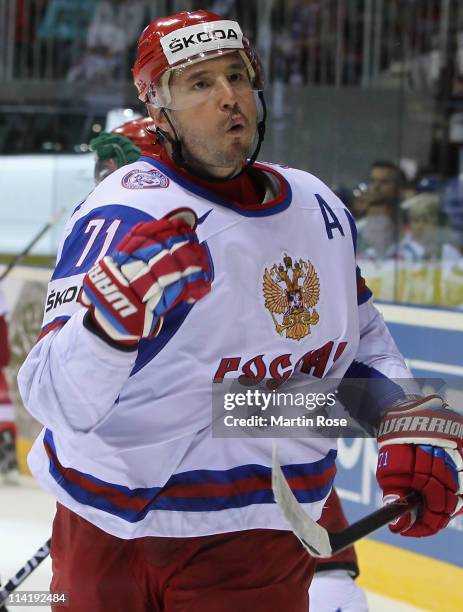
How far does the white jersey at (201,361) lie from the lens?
140 cm

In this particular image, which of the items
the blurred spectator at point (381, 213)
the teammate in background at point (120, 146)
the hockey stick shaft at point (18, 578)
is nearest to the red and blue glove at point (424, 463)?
Result: the hockey stick shaft at point (18, 578)

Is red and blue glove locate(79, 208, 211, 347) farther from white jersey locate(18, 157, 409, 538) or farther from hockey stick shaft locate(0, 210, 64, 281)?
hockey stick shaft locate(0, 210, 64, 281)

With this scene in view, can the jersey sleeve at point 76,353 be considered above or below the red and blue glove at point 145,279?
below

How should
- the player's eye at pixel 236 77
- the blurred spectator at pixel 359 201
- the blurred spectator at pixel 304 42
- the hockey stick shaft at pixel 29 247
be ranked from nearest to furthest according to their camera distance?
1. the player's eye at pixel 236 77
2. the blurred spectator at pixel 359 201
3. the hockey stick shaft at pixel 29 247
4. the blurred spectator at pixel 304 42

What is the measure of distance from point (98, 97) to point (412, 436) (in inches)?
155

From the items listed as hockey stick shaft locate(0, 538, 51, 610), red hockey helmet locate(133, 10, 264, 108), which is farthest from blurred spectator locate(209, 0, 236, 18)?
red hockey helmet locate(133, 10, 264, 108)

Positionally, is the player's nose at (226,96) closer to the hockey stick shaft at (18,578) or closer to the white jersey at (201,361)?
the white jersey at (201,361)

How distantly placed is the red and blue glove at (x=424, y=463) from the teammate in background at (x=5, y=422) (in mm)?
3132

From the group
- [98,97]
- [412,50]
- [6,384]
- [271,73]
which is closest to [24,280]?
[6,384]

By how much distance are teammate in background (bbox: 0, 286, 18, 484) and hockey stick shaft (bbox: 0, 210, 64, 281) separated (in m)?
0.10

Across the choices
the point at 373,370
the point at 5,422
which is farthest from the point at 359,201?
the point at 373,370

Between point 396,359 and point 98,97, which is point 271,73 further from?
point 396,359

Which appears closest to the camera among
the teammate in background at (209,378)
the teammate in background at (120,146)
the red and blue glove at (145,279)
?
the red and blue glove at (145,279)

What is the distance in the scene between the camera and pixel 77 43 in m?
6.00
